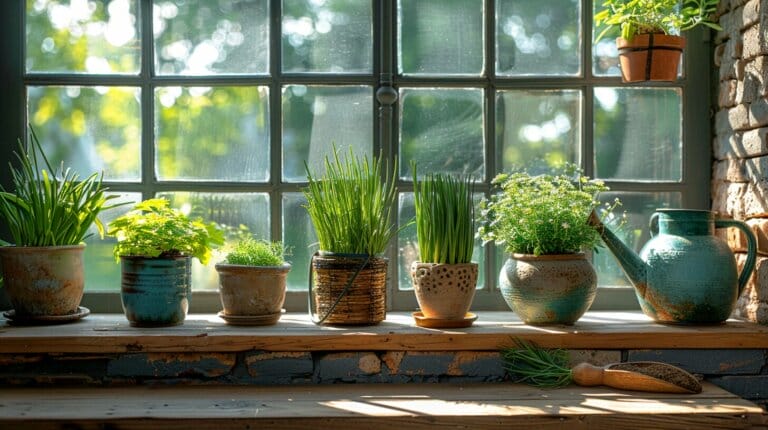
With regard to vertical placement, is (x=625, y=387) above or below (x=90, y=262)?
below

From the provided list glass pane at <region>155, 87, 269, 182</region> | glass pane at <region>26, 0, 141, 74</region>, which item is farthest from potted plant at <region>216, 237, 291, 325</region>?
glass pane at <region>26, 0, 141, 74</region>

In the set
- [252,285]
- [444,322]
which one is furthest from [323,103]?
[444,322]

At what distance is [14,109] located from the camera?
10.5 ft

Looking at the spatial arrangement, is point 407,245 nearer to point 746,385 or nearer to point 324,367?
point 324,367

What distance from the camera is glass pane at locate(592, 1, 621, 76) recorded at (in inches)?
128

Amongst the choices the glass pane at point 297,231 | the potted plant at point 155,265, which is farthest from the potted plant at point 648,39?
the potted plant at point 155,265

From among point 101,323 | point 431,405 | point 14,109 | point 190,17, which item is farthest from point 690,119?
point 14,109

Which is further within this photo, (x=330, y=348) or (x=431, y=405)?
(x=330, y=348)

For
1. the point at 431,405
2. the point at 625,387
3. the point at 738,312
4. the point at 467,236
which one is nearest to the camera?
the point at 431,405

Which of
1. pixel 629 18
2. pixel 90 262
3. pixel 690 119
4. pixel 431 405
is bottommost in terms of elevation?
pixel 431 405

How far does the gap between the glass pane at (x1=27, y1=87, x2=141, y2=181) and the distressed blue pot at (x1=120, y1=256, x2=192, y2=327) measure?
55cm

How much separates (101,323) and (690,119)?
2.37m

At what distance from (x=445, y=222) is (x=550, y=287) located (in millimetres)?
418

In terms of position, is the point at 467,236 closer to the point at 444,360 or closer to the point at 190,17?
the point at 444,360
